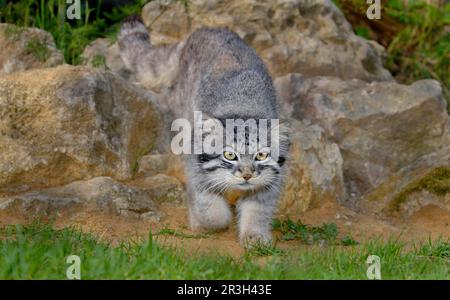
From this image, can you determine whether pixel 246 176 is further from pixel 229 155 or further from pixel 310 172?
pixel 310 172

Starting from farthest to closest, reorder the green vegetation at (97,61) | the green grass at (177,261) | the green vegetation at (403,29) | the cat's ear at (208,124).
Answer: the green vegetation at (403,29) < the green vegetation at (97,61) < the cat's ear at (208,124) < the green grass at (177,261)

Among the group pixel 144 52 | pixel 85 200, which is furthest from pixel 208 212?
pixel 144 52

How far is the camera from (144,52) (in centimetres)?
872

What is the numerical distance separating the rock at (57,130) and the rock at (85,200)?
0.63ft

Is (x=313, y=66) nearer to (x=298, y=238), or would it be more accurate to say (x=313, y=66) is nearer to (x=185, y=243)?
(x=298, y=238)

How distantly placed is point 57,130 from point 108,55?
260cm

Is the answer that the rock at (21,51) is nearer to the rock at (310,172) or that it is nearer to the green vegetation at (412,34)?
the rock at (310,172)

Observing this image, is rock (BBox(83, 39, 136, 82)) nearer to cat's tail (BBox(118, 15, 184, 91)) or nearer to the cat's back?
cat's tail (BBox(118, 15, 184, 91))

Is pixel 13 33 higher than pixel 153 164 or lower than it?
higher

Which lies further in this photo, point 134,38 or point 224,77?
point 134,38

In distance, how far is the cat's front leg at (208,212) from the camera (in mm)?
6531

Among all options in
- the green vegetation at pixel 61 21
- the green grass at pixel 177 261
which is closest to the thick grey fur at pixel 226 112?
the green grass at pixel 177 261
